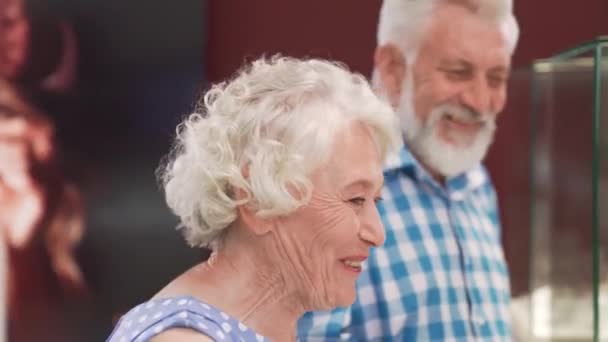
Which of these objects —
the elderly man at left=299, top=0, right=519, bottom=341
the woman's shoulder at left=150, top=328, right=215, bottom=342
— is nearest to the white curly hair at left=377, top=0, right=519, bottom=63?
the elderly man at left=299, top=0, right=519, bottom=341

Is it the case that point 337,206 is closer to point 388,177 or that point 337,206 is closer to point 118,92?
point 388,177

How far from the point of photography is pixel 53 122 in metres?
1.82

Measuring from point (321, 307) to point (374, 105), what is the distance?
24cm

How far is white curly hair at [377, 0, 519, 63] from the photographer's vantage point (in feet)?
4.78

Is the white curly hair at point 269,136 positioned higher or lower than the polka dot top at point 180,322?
higher

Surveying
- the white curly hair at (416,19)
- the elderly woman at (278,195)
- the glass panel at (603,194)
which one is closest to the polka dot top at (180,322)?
the elderly woman at (278,195)

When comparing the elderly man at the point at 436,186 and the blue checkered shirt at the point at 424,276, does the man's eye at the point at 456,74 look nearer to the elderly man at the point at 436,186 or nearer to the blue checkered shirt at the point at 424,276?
the elderly man at the point at 436,186

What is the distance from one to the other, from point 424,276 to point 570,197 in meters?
0.28

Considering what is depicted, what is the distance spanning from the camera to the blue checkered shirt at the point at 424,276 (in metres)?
1.38

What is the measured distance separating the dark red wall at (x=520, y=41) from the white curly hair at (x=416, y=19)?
0.26ft

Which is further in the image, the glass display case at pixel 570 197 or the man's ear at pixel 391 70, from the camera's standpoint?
the man's ear at pixel 391 70

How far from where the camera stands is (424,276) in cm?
141

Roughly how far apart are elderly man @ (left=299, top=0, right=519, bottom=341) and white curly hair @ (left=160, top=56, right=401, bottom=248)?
391 millimetres

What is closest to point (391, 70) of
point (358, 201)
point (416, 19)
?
point (416, 19)
